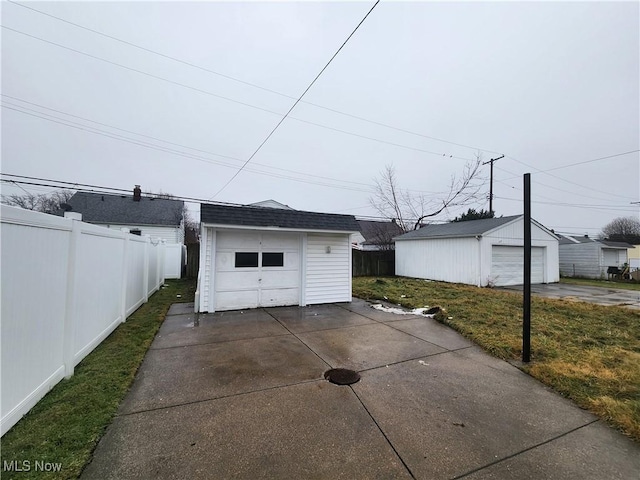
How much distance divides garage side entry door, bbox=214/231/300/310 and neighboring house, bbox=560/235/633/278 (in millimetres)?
25086

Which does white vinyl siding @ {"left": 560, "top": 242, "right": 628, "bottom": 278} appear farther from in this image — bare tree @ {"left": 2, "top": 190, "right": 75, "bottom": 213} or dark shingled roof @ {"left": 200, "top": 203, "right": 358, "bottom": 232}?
bare tree @ {"left": 2, "top": 190, "right": 75, "bottom": 213}

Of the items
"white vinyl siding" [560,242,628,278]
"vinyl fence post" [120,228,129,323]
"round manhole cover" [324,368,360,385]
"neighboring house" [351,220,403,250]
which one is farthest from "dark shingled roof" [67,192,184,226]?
"white vinyl siding" [560,242,628,278]

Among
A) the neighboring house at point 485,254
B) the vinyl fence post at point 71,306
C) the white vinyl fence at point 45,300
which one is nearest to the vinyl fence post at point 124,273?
the white vinyl fence at point 45,300

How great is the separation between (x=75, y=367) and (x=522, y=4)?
10.8 meters

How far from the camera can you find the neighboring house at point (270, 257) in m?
7.33

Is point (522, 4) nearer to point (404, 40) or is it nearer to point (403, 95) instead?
point (404, 40)

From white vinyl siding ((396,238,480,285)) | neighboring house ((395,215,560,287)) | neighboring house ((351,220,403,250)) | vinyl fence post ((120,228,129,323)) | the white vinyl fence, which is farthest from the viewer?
neighboring house ((351,220,403,250))

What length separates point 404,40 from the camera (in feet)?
23.6

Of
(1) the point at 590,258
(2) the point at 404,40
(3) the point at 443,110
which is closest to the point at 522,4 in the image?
(2) the point at 404,40

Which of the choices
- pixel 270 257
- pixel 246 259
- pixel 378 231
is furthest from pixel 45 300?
pixel 378 231

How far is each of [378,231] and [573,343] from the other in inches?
1130

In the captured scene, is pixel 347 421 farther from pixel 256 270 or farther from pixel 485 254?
pixel 485 254

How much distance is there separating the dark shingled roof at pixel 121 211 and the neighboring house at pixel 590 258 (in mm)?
32840

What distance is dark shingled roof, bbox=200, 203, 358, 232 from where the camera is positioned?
23.5ft
